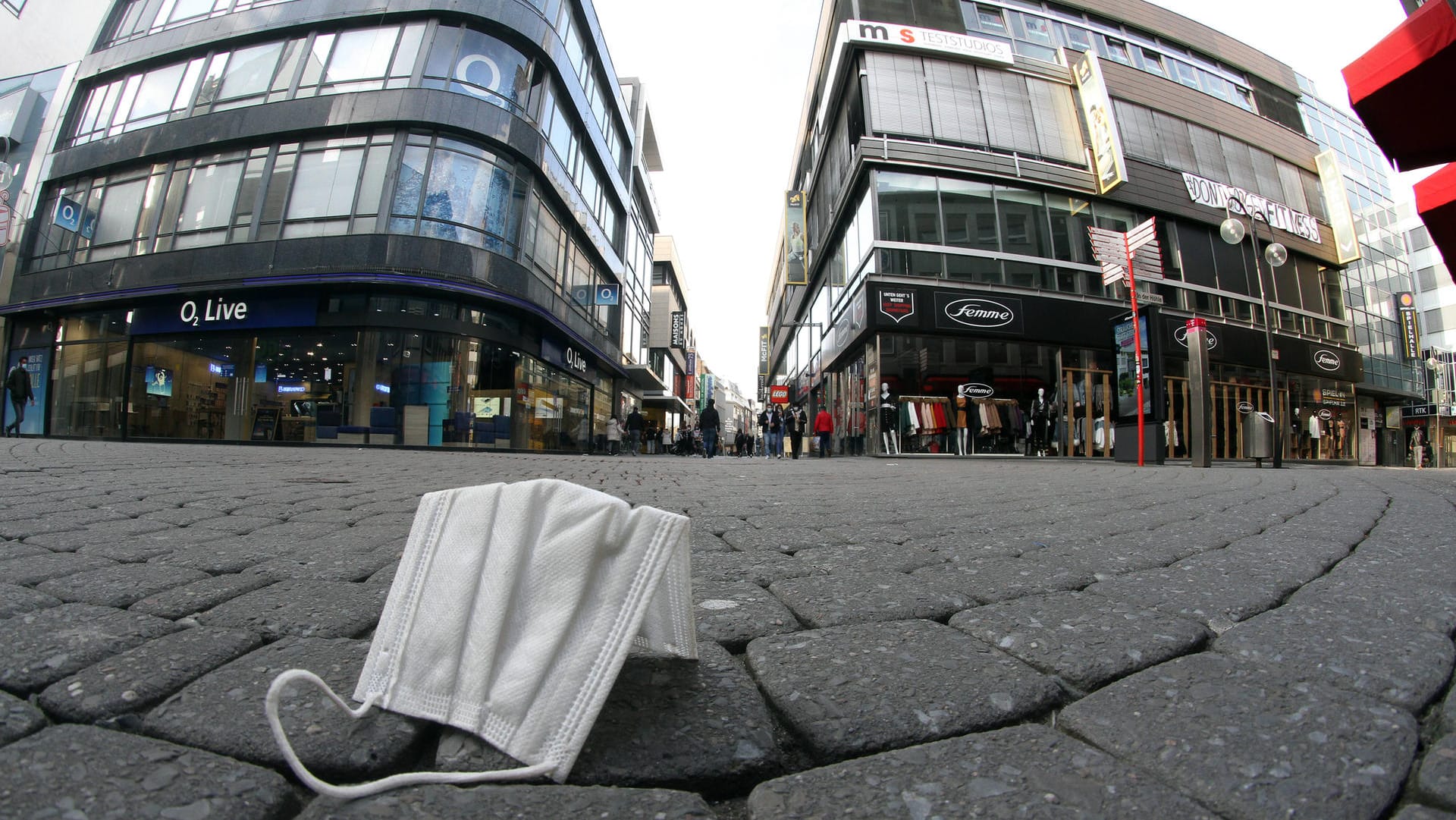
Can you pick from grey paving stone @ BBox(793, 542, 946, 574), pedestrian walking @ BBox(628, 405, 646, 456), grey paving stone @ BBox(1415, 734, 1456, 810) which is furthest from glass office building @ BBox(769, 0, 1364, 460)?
grey paving stone @ BBox(1415, 734, 1456, 810)

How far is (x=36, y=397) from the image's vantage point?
55.0 feet

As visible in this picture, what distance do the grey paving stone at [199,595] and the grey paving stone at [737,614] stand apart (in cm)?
122

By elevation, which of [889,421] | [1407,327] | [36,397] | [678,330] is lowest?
[889,421]

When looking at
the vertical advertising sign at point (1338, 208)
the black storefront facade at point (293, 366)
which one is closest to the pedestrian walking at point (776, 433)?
the black storefront facade at point (293, 366)

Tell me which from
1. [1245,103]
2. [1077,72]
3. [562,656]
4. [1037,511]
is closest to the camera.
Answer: [562,656]

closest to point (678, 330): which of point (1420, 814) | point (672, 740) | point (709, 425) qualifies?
point (709, 425)

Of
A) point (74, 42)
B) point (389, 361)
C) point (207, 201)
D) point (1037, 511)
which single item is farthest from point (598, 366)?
point (1037, 511)

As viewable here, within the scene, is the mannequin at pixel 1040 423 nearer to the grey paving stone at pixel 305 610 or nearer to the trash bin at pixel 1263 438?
the trash bin at pixel 1263 438

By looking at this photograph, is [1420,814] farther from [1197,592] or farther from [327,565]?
[327,565]

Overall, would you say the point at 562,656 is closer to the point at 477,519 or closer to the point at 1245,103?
the point at 477,519

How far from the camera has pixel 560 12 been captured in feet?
60.0

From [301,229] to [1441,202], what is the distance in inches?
725

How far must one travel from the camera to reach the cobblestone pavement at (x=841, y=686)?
2.42ft

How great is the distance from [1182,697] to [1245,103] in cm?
2900
